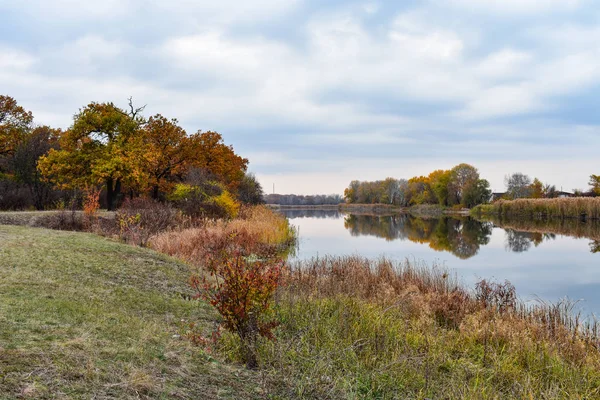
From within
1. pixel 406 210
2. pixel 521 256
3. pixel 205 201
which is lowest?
pixel 521 256

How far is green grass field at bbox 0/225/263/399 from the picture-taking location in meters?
3.68

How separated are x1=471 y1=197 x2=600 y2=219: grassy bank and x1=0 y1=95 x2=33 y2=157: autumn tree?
49.0m

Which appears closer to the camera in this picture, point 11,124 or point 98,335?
point 98,335

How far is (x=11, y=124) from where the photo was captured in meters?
35.2

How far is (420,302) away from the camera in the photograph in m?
8.55

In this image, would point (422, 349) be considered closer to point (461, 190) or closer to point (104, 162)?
point (104, 162)

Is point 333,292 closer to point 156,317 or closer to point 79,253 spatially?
point 156,317

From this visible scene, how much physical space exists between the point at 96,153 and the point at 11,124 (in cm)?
1313

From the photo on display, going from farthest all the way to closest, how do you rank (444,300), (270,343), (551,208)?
(551,208) < (444,300) < (270,343)

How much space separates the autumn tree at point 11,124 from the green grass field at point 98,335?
3050 centimetres

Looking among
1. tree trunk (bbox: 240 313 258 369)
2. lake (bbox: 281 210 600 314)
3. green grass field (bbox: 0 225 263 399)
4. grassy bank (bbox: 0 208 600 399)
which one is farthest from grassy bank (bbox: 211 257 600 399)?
lake (bbox: 281 210 600 314)

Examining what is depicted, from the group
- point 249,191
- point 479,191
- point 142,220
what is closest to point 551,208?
point 479,191

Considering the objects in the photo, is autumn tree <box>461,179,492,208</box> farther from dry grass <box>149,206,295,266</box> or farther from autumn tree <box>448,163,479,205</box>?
dry grass <box>149,206,295,266</box>

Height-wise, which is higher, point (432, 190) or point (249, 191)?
point (432, 190)
